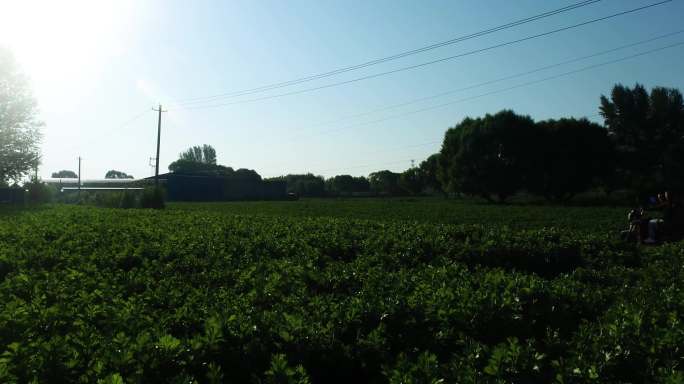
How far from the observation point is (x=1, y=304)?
5383mm

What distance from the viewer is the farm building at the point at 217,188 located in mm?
81562

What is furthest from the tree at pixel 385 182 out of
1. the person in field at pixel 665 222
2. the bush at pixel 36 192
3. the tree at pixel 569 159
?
the person in field at pixel 665 222

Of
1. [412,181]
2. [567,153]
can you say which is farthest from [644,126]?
[412,181]

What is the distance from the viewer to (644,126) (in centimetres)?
7162

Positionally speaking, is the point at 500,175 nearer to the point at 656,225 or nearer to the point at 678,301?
the point at 656,225

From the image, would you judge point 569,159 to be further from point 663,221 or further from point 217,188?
point 217,188

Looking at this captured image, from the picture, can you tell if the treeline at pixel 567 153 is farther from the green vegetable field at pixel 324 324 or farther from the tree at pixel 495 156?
the green vegetable field at pixel 324 324

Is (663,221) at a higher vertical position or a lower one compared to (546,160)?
lower

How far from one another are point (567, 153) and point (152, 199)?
4593 centimetres

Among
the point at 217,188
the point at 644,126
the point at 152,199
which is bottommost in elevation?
the point at 152,199

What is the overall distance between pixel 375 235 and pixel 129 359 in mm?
8633

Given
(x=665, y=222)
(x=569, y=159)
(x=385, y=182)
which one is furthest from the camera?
(x=385, y=182)

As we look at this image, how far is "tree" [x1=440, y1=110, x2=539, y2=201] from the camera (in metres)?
60.8

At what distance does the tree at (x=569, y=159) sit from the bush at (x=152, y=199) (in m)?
41.6
